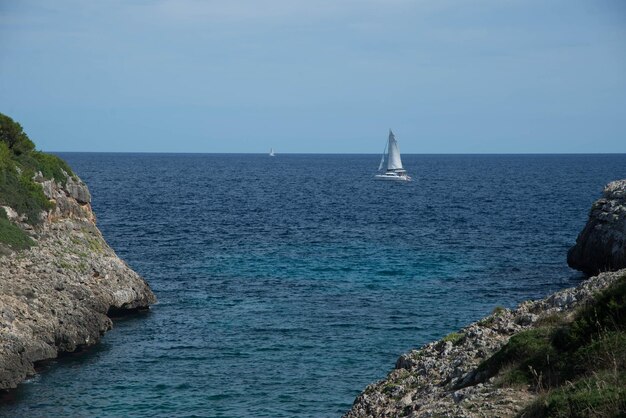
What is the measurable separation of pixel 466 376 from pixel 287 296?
30545 millimetres

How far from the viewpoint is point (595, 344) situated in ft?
60.7

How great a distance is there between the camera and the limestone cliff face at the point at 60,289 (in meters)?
35.9

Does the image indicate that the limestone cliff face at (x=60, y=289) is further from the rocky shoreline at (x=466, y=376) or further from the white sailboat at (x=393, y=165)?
the white sailboat at (x=393, y=165)

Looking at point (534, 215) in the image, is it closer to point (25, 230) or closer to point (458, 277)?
point (458, 277)

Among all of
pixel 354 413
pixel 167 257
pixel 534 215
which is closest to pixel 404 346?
pixel 354 413

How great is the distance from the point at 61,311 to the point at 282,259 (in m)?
26.7

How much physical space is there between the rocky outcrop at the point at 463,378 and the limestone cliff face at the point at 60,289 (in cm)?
1821

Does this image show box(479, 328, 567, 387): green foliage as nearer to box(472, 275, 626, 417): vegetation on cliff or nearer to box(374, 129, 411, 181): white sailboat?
box(472, 275, 626, 417): vegetation on cliff

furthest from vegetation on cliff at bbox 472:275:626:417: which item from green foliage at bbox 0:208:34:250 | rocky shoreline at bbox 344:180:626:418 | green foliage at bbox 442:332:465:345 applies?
green foliage at bbox 0:208:34:250

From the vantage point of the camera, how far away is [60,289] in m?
41.9

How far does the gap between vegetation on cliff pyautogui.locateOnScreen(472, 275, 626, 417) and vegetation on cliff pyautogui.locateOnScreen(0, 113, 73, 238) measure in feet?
105

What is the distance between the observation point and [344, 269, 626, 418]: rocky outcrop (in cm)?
1878

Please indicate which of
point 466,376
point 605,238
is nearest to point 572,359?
point 466,376

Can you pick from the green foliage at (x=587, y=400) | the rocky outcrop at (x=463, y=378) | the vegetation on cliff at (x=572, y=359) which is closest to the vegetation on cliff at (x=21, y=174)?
the rocky outcrop at (x=463, y=378)
